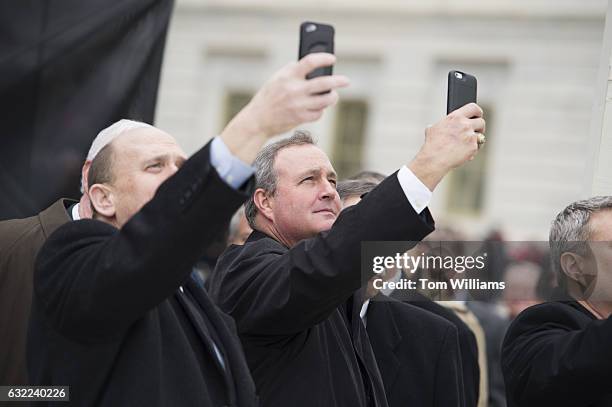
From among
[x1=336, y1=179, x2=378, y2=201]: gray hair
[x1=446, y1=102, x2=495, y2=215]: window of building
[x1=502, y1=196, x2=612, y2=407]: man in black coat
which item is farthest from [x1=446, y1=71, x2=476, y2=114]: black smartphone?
[x1=446, y1=102, x2=495, y2=215]: window of building

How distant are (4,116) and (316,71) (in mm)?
1584

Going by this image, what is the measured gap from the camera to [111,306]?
7.72 feet

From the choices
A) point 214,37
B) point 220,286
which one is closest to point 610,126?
point 220,286

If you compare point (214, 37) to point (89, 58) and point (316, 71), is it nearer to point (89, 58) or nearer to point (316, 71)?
point (89, 58)

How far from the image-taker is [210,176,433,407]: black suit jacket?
2807 millimetres

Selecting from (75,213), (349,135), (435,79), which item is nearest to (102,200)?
(75,213)

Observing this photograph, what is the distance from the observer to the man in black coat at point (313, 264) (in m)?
2.81

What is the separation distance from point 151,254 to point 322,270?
0.65 m

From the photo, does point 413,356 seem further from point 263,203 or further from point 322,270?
point 322,270

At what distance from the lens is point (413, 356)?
3.98m

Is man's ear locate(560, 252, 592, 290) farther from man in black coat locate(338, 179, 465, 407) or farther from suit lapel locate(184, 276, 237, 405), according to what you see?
suit lapel locate(184, 276, 237, 405)

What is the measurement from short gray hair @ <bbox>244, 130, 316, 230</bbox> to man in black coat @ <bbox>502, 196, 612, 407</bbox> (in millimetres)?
912

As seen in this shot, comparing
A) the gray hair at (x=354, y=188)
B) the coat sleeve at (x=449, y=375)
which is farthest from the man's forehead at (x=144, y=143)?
Answer: the coat sleeve at (x=449, y=375)

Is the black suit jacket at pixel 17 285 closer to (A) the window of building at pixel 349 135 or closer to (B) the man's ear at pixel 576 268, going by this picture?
(B) the man's ear at pixel 576 268
